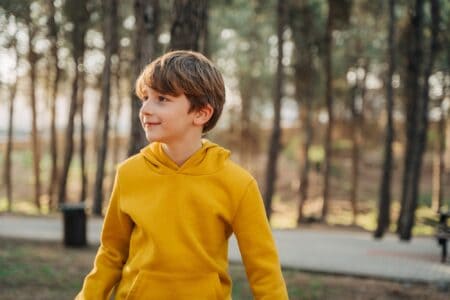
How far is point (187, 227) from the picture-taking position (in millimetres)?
2162

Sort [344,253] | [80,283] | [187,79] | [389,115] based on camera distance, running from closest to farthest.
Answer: [187,79] → [80,283] → [344,253] → [389,115]

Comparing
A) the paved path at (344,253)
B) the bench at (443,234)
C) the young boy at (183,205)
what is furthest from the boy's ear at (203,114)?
the bench at (443,234)

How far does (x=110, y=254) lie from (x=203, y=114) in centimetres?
58

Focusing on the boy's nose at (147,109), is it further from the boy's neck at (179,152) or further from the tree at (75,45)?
the tree at (75,45)

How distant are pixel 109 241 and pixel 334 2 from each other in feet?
68.6

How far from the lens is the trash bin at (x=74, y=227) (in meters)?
10.9

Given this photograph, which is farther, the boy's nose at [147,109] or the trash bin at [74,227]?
the trash bin at [74,227]

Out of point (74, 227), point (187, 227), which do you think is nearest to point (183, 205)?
point (187, 227)

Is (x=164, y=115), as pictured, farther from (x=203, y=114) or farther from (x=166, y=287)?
(x=166, y=287)

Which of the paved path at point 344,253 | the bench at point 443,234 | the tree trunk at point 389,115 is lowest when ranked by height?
the paved path at point 344,253

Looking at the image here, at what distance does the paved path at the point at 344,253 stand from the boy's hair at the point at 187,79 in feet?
23.1

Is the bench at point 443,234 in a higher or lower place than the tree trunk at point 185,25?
lower

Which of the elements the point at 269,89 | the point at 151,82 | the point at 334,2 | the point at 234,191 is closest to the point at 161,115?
the point at 151,82

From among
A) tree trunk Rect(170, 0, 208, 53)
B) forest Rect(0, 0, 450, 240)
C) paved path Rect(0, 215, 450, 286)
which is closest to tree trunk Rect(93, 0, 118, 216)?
forest Rect(0, 0, 450, 240)
